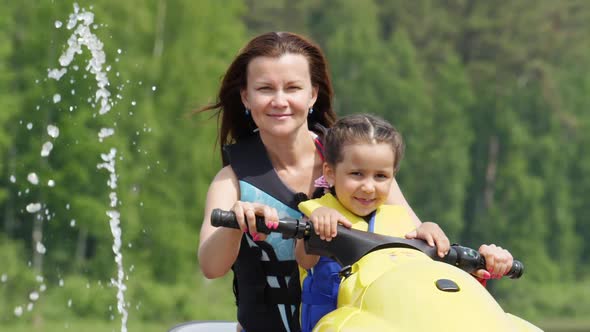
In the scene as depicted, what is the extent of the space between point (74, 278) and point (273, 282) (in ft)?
60.3

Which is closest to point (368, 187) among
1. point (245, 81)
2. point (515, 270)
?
point (515, 270)

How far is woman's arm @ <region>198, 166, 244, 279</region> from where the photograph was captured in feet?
12.8

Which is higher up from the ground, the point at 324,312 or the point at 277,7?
the point at 277,7

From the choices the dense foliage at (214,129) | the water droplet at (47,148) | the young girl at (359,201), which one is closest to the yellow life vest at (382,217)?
the young girl at (359,201)

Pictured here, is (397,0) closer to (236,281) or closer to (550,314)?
(550,314)

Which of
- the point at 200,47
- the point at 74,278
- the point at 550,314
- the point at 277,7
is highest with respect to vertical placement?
the point at 277,7

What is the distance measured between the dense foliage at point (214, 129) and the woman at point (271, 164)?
13928 mm

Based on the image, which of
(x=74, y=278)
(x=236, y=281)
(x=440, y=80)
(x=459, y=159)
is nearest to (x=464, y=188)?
(x=459, y=159)

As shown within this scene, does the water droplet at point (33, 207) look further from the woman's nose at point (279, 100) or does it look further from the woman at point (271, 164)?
the woman's nose at point (279, 100)

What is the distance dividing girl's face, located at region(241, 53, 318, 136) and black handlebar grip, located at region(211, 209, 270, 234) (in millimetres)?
761

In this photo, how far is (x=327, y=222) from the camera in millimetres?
3455

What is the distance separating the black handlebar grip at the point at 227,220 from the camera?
342cm

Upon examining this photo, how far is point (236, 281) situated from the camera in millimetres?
4480

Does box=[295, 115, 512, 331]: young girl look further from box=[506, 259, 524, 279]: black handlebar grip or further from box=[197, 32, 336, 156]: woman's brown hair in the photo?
box=[197, 32, 336, 156]: woman's brown hair
